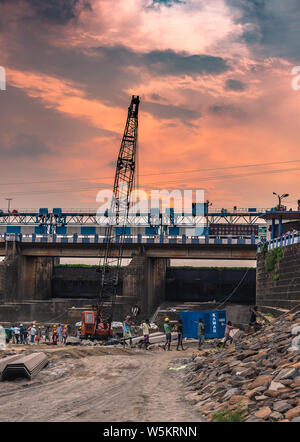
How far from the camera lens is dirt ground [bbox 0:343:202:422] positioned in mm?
15062

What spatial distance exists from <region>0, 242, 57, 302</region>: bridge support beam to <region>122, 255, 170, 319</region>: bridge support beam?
18391mm

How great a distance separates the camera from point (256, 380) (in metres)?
15.1

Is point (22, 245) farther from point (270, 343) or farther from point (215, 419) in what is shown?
point (215, 419)

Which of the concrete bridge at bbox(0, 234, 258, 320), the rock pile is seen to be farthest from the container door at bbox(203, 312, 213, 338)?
the concrete bridge at bbox(0, 234, 258, 320)

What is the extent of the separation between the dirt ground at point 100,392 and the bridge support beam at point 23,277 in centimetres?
4527

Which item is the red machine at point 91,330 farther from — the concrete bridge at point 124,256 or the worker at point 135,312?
the concrete bridge at point 124,256

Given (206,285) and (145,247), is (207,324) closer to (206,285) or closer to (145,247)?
(145,247)

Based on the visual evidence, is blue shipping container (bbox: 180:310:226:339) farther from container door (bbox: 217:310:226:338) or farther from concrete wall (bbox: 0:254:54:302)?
concrete wall (bbox: 0:254:54:302)

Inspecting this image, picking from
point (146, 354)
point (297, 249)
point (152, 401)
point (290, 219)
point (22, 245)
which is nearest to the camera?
point (152, 401)

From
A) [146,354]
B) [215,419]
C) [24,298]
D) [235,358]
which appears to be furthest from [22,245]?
[215,419]

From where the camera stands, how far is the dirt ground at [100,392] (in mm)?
15062

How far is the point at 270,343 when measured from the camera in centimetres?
2039
